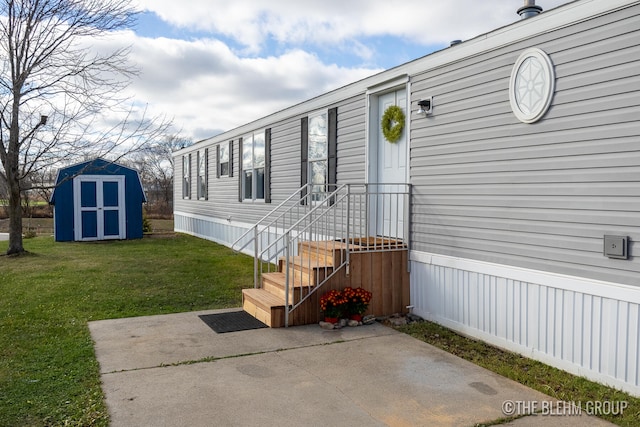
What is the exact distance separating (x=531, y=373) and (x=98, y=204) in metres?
12.3

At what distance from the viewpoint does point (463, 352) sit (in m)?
4.46

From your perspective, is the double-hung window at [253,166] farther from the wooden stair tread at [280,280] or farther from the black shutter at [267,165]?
the wooden stair tread at [280,280]

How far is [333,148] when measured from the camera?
23.8ft

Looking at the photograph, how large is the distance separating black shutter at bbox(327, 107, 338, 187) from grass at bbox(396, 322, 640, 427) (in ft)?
9.12

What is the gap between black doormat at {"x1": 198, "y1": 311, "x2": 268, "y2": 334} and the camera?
5168 mm

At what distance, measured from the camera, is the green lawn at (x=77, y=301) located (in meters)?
3.29

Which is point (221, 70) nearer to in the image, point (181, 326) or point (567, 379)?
point (181, 326)

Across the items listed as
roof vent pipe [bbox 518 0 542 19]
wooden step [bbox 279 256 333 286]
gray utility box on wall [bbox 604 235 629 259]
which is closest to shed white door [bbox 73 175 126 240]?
wooden step [bbox 279 256 333 286]

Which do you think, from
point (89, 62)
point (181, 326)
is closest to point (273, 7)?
point (89, 62)

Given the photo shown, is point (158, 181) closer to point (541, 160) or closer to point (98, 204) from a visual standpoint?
point (98, 204)

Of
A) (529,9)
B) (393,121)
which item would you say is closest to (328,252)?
(393,121)

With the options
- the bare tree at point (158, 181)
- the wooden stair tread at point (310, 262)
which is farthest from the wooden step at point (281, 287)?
the bare tree at point (158, 181)

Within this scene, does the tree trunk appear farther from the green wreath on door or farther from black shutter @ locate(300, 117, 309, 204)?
the green wreath on door

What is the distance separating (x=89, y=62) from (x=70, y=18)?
96cm
